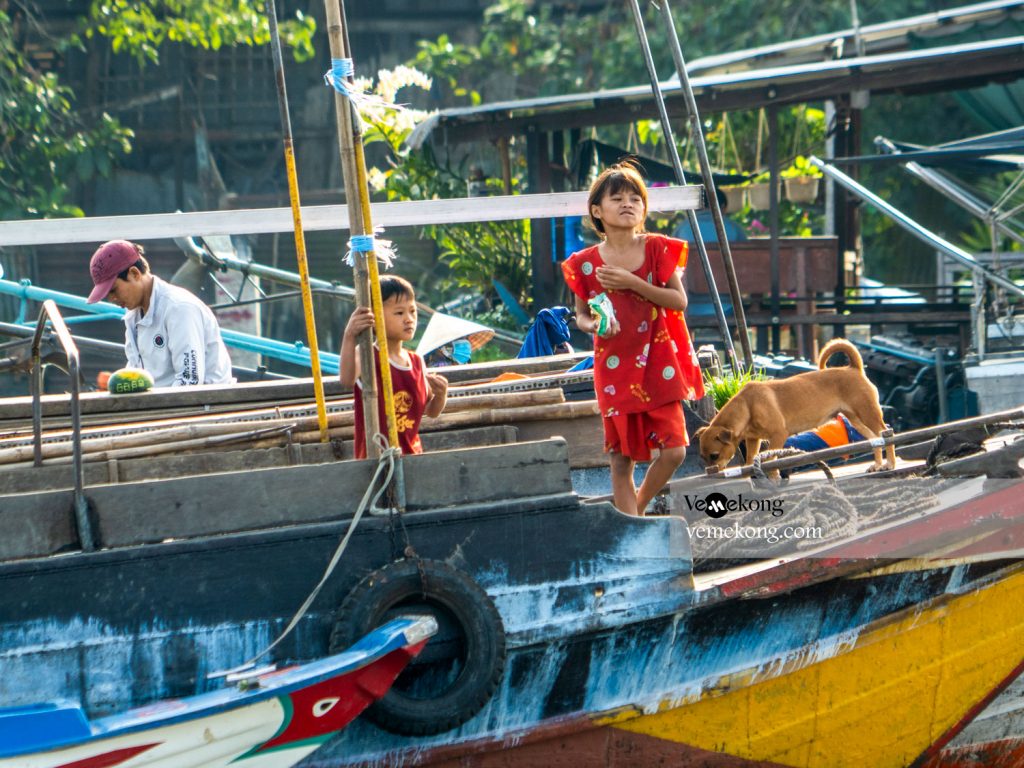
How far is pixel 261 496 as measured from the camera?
2.97 m

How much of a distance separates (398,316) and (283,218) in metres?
0.66

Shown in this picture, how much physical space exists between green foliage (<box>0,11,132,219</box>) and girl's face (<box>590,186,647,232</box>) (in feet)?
27.6

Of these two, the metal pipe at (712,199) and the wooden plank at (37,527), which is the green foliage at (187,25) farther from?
the wooden plank at (37,527)

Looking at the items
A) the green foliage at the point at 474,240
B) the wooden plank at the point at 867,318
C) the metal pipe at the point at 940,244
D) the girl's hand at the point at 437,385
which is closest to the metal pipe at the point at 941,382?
the wooden plank at the point at 867,318

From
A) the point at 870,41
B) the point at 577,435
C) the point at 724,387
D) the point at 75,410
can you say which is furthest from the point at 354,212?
the point at 870,41

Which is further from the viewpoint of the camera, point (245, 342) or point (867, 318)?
point (867, 318)

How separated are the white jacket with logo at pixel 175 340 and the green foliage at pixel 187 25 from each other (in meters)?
7.71

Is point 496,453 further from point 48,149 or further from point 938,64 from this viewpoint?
point 48,149

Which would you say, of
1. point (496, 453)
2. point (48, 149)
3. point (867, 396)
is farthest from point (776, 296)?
point (48, 149)

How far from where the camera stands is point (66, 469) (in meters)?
3.59

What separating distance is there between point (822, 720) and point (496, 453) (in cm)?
135

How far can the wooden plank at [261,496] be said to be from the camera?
2.84m

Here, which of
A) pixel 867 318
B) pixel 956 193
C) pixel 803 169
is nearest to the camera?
pixel 956 193

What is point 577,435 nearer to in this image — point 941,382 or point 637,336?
point 637,336
